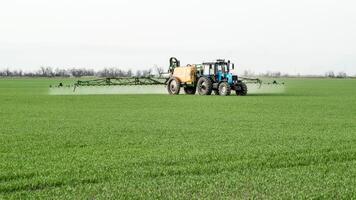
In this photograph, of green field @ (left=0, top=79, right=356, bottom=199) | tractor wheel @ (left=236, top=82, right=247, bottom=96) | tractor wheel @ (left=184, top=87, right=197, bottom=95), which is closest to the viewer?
green field @ (left=0, top=79, right=356, bottom=199)

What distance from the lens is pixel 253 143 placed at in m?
11.3

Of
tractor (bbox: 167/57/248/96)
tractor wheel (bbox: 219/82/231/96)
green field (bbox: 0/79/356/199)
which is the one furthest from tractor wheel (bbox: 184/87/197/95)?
green field (bbox: 0/79/356/199)

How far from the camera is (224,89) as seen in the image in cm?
3350

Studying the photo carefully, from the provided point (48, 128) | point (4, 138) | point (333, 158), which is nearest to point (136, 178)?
point (333, 158)

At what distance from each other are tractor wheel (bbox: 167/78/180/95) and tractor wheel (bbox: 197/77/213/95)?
5.62 feet

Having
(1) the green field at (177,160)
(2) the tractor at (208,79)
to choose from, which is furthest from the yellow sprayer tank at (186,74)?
(1) the green field at (177,160)

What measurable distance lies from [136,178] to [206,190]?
120 cm

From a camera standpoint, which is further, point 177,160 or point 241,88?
point 241,88

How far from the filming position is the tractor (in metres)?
33.9

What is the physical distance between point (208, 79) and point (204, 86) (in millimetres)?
628

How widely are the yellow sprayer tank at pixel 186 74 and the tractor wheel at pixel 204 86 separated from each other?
80cm

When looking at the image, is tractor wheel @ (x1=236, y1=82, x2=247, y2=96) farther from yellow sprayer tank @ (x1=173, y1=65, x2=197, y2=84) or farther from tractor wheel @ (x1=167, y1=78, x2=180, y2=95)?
tractor wheel @ (x1=167, y1=78, x2=180, y2=95)

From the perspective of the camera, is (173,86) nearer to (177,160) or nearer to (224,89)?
(224,89)

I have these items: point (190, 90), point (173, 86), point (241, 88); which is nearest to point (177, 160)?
point (241, 88)
